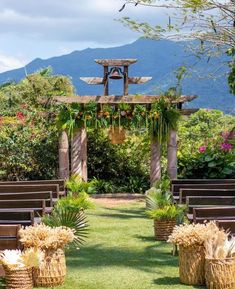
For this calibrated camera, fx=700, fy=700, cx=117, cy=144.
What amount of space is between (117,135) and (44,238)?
10.6 m

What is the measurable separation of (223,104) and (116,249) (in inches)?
5234

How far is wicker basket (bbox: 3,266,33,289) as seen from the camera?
6734 mm

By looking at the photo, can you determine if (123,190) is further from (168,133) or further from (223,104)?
(223,104)

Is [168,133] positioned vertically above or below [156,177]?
above

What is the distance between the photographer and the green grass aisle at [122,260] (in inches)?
288

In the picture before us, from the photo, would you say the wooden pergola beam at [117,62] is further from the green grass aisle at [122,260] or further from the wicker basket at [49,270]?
the wicker basket at [49,270]

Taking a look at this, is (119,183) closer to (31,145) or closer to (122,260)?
(31,145)

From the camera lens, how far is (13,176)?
18203 mm

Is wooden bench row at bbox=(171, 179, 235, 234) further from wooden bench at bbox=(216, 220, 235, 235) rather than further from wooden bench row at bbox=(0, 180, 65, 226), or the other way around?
wooden bench row at bbox=(0, 180, 65, 226)

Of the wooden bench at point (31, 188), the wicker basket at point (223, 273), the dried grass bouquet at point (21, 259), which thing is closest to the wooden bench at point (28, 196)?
the wooden bench at point (31, 188)

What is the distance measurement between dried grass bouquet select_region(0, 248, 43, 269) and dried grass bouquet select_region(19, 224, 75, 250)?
0.36 feet

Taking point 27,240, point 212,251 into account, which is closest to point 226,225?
point 212,251

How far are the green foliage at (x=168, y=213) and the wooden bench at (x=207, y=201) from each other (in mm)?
144

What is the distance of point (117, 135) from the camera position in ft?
57.6
